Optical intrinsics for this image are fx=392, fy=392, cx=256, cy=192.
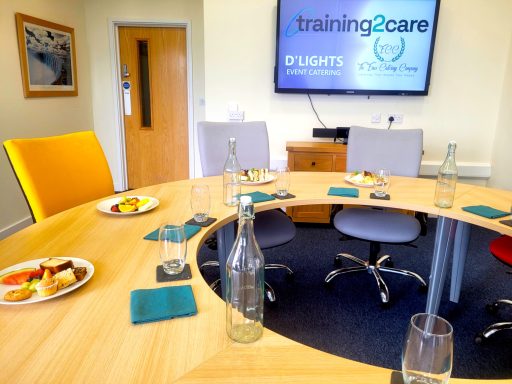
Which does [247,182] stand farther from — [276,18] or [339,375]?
[276,18]

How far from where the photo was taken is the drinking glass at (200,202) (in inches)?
59.7

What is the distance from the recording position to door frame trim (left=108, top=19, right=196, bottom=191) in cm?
421

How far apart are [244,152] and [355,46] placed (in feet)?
5.21

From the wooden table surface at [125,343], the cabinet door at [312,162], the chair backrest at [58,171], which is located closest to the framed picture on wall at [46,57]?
the chair backrest at [58,171]

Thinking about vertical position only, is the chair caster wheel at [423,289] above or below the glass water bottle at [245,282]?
below

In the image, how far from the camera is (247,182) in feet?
6.81

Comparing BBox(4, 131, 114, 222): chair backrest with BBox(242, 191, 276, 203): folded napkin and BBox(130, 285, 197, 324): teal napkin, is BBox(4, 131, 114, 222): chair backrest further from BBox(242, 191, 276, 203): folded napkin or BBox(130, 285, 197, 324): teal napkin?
BBox(130, 285, 197, 324): teal napkin

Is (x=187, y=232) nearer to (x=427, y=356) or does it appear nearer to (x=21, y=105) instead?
(x=427, y=356)

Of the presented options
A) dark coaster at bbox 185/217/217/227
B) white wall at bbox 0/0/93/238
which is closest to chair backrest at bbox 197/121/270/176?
dark coaster at bbox 185/217/217/227

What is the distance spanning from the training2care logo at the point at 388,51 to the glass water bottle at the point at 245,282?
298 centimetres

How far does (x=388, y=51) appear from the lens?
3.36 m

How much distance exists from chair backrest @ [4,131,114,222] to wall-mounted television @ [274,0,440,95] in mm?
1962

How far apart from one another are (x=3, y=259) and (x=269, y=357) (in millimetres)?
862

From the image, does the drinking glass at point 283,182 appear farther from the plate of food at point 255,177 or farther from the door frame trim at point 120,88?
the door frame trim at point 120,88
